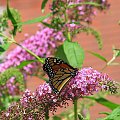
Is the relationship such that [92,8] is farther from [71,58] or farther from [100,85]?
[100,85]

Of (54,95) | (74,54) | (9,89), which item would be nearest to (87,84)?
(54,95)

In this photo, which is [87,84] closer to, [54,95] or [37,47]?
[54,95]

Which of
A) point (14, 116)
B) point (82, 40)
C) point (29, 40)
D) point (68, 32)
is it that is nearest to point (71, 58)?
point (68, 32)

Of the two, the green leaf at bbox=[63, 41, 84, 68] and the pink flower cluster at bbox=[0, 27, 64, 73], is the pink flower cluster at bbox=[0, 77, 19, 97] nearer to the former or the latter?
the pink flower cluster at bbox=[0, 27, 64, 73]

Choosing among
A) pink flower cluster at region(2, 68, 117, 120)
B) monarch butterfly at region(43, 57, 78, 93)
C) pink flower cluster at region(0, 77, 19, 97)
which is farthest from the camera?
pink flower cluster at region(0, 77, 19, 97)

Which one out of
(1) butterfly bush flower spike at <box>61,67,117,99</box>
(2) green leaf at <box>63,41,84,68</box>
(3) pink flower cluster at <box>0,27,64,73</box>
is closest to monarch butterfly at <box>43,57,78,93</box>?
(1) butterfly bush flower spike at <box>61,67,117,99</box>

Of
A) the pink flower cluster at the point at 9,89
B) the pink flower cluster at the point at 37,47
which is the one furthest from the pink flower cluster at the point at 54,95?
the pink flower cluster at the point at 37,47

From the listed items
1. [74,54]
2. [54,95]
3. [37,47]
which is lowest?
[54,95]
